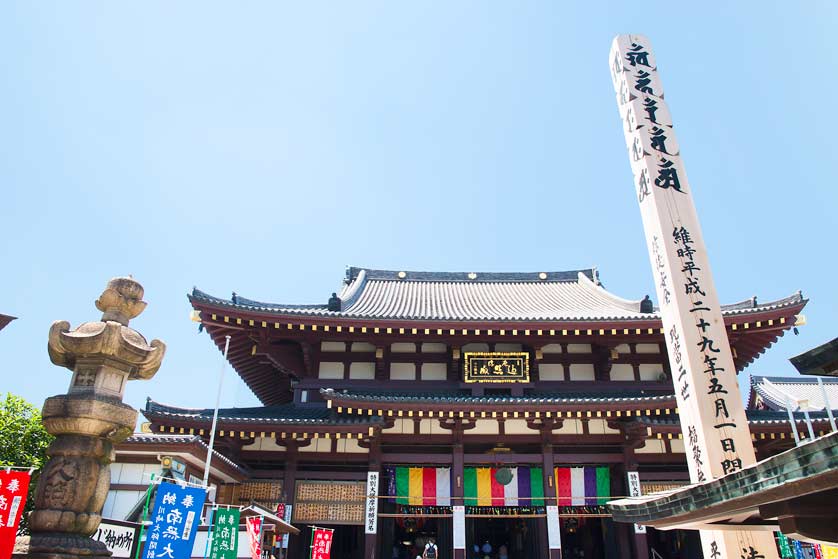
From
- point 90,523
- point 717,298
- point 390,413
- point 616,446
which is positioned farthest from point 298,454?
point 717,298

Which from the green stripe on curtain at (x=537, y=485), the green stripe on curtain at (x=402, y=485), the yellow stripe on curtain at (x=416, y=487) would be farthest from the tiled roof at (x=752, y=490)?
the green stripe on curtain at (x=402, y=485)

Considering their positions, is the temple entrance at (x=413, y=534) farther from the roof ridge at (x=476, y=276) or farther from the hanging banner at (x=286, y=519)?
the roof ridge at (x=476, y=276)

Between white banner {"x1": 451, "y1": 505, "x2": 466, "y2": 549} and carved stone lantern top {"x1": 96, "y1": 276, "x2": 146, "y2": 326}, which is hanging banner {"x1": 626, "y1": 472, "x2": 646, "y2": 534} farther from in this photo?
carved stone lantern top {"x1": 96, "y1": 276, "x2": 146, "y2": 326}

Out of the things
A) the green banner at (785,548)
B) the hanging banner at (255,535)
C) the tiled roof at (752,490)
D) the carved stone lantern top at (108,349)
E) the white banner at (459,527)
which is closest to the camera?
the tiled roof at (752,490)

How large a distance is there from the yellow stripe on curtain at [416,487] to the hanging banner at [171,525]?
23.4 ft

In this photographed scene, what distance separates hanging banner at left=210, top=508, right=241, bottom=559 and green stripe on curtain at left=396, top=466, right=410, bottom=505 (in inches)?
207

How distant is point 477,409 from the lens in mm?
12586

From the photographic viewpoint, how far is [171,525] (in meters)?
6.64

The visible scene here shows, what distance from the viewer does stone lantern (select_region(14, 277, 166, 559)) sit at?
474 centimetres

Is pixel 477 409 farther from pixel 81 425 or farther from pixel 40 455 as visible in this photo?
pixel 40 455

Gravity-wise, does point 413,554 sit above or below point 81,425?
below

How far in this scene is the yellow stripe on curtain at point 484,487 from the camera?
1327 cm

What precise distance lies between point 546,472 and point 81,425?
34.9ft

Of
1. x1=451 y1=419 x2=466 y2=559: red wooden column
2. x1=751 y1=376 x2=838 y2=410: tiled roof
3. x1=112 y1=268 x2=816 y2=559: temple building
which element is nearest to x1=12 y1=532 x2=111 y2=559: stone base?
x1=112 y1=268 x2=816 y2=559: temple building
